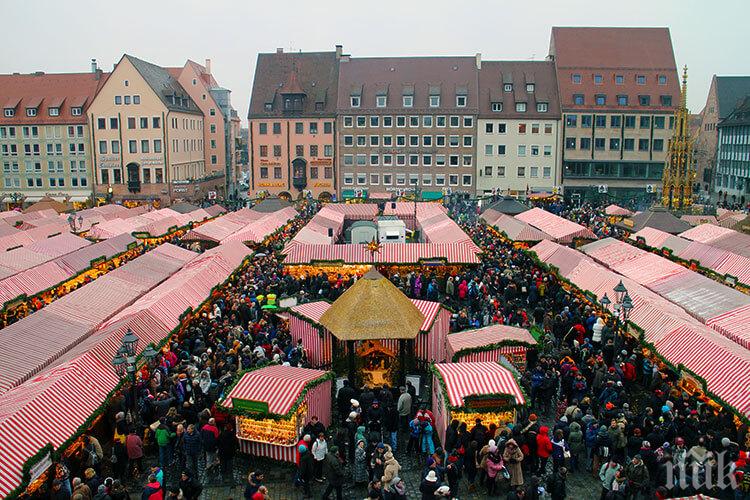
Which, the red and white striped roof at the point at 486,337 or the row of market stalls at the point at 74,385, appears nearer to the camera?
the row of market stalls at the point at 74,385

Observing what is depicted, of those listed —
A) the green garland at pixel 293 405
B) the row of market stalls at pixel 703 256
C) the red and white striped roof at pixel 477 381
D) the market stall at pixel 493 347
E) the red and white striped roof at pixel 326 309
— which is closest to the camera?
the green garland at pixel 293 405

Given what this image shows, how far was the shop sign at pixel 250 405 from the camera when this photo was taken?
13.2m

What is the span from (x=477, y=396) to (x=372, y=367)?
3946 millimetres

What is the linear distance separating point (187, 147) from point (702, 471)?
208 ft

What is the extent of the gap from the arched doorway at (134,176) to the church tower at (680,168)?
43727 mm

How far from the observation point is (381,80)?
66.6 meters

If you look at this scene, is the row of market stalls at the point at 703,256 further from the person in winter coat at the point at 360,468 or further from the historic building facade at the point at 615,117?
the historic building facade at the point at 615,117

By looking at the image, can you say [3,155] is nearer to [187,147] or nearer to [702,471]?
[187,147]

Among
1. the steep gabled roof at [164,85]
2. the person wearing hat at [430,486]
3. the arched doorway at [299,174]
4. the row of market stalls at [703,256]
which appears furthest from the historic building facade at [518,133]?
the person wearing hat at [430,486]

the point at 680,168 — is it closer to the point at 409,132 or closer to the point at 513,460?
the point at 409,132

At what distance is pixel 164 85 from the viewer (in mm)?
67812

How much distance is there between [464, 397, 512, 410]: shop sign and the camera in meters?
13.4

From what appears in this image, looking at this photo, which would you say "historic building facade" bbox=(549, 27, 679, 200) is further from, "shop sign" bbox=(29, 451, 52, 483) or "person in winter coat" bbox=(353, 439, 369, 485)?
"shop sign" bbox=(29, 451, 52, 483)

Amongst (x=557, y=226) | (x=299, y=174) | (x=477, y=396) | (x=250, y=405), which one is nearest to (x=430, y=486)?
(x=477, y=396)
